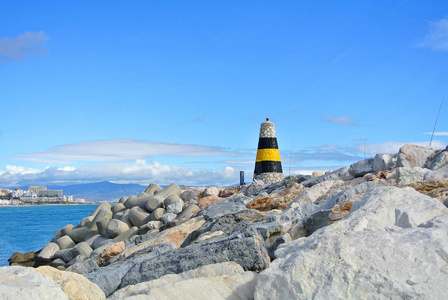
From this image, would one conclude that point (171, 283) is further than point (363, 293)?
Yes

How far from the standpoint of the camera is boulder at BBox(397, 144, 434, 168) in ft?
28.5

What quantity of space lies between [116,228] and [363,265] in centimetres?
1065

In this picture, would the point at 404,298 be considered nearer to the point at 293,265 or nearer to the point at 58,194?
the point at 293,265

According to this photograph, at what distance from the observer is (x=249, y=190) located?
1323 cm

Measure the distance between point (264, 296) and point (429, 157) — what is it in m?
6.71

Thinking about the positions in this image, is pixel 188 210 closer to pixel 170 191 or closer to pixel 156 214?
pixel 156 214

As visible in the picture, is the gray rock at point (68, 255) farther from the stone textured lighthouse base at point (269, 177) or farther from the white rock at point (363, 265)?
the white rock at point (363, 265)

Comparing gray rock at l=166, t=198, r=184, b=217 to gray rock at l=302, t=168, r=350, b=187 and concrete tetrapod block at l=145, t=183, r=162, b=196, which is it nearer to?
gray rock at l=302, t=168, r=350, b=187

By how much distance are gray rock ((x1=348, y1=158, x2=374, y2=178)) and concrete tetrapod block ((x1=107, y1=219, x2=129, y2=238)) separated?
239 inches

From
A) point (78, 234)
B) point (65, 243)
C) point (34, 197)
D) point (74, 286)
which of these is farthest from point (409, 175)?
point (34, 197)

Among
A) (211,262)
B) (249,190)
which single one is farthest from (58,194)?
(211,262)

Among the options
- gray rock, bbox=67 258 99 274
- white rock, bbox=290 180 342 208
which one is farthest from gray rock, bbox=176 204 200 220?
gray rock, bbox=67 258 99 274

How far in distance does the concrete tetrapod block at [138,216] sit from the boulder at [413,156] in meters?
6.73

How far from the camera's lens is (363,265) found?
2.86m
